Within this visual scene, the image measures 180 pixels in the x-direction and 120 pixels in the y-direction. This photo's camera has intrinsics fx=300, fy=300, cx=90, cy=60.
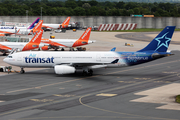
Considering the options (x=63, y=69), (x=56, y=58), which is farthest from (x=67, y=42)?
(x=63, y=69)

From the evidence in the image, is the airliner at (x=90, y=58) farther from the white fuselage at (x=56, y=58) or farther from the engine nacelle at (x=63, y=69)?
the engine nacelle at (x=63, y=69)

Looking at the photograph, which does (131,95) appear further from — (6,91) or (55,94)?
(6,91)

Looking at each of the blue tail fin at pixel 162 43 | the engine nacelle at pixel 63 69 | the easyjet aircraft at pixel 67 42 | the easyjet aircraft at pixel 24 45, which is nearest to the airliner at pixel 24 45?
the easyjet aircraft at pixel 24 45

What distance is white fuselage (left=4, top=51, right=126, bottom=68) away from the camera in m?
55.6

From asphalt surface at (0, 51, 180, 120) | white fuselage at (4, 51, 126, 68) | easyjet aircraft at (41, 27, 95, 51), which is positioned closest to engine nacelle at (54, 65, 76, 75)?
asphalt surface at (0, 51, 180, 120)

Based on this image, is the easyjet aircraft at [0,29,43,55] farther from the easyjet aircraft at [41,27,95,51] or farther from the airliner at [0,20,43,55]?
the easyjet aircraft at [41,27,95,51]

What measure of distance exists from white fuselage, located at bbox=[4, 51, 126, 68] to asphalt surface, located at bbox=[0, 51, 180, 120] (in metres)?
2.41

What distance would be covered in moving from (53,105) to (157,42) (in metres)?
28.6

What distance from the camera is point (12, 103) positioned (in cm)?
3619

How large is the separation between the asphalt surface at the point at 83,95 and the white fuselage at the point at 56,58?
2.41m

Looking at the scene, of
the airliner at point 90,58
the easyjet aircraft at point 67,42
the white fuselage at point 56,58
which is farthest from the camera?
the easyjet aircraft at point 67,42

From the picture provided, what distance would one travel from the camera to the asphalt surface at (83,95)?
103 ft

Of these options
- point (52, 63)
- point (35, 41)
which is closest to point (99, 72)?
point (52, 63)

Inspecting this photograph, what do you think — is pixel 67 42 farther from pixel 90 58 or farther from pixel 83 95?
pixel 83 95
